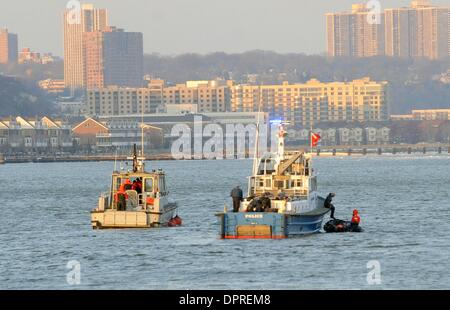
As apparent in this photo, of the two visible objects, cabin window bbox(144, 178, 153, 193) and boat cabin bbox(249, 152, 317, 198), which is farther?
cabin window bbox(144, 178, 153, 193)

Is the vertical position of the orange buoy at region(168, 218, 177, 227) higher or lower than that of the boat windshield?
lower

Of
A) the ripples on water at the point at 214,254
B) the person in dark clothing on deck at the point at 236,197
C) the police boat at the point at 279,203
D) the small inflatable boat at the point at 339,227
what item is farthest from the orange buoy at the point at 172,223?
the person in dark clothing on deck at the point at 236,197

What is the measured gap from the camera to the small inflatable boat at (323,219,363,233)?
210 ft

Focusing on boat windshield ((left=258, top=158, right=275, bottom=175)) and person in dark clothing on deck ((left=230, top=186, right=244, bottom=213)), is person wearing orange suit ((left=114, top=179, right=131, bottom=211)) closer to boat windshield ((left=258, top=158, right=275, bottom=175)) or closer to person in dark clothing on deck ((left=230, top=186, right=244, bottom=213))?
boat windshield ((left=258, top=158, right=275, bottom=175))

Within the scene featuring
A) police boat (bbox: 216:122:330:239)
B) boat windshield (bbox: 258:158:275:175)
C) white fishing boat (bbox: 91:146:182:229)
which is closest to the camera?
police boat (bbox: 216:122:330:239)

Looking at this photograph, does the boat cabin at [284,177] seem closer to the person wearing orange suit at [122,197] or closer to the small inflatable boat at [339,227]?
the small inflatable boat at [339,227]

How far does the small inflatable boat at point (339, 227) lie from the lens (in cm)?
6388

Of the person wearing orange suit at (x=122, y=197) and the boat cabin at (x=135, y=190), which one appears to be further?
the boat cabin at (x=135, y=190)

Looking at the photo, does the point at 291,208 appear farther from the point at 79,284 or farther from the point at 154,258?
the point at 79,284

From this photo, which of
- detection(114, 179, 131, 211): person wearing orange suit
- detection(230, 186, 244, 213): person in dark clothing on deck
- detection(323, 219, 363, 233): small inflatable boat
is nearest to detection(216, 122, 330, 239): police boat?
detection(230, 186, 244, 213): person in dark clothing on deck

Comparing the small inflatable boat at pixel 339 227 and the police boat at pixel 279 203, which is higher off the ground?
the police boat at pixel 279 203

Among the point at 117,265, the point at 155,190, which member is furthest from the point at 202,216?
the point at 117,265

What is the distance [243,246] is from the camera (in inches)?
2255
